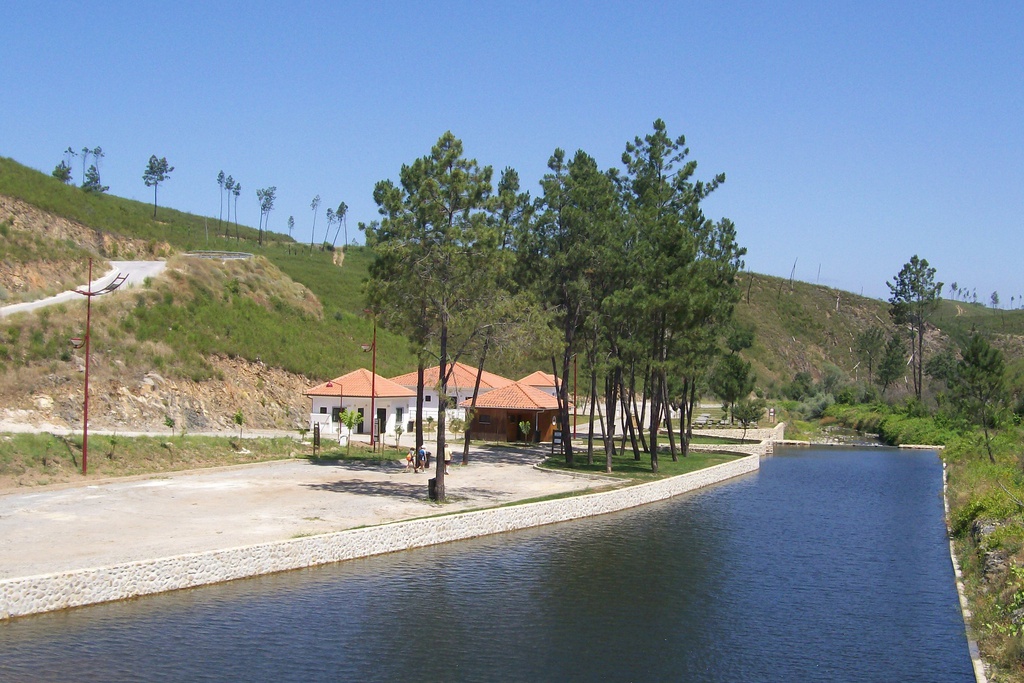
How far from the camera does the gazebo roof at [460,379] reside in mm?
68500

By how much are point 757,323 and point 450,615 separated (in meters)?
140

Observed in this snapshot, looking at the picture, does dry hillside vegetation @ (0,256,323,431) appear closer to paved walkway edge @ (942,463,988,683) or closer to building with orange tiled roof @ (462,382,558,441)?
building with orange tiled roof @ (462,382,558,441)

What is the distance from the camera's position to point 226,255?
7794cm

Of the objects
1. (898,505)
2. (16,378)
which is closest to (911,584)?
(898,505)

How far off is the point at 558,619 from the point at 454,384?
45.2 meters

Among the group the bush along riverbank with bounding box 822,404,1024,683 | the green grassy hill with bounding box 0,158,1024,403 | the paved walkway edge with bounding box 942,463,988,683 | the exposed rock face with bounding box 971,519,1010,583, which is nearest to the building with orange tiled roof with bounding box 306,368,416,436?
the green grassy hill with bounding box 0,158,1024,403

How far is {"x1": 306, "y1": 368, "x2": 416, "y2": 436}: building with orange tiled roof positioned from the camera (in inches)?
2212

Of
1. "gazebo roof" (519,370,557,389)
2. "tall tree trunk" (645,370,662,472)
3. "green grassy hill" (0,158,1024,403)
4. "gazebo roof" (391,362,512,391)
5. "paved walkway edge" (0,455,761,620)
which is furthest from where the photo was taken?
"gazebo roof" (519,370,557,389)

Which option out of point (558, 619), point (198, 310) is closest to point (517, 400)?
point (198, 310)

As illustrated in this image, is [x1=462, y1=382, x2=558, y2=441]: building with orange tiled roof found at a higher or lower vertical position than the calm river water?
higher

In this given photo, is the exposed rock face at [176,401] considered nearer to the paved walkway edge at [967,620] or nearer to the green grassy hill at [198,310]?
the green grassy hill at [198,310]

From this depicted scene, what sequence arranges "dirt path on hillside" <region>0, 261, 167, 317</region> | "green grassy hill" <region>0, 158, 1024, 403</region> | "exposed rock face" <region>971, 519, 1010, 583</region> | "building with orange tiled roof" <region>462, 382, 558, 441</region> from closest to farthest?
"exposed rock face" <region>971, 519, 1010, 583</region> < "dirt path on hillside" <region>0, 261, 167, 317</region> < "green grassy hill" <region>0, 158, 1024, 403</region> < "building with orange tiled roof" <region>462, 382, 558, 441</region>

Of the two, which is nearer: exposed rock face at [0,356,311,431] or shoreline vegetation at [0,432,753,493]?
shoreline vegetation at [0,432,753,493]

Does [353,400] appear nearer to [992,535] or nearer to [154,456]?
[154,456]
